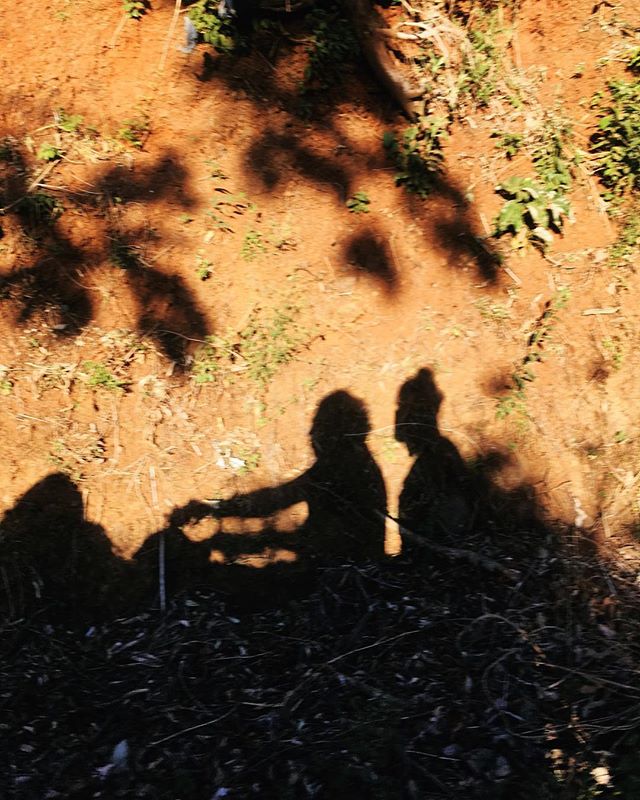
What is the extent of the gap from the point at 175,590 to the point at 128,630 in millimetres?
392

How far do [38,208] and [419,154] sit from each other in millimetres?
3120

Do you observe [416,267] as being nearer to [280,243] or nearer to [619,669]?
[280,243]

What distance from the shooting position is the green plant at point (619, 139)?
571 cm

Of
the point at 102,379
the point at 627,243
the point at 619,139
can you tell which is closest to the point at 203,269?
the point at 102,379

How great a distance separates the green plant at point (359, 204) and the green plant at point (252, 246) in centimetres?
80

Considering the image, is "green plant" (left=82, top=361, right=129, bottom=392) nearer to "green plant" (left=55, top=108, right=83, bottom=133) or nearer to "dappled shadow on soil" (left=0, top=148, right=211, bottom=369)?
"dappled shadow on soil" (left=0, top=148, right=211, bottom=369)

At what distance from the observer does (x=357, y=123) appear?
609 cm

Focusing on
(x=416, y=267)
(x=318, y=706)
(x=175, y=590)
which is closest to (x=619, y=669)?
(x=318, y=706)

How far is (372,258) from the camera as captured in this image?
5664 mm

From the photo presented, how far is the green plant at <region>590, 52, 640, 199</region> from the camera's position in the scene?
5711mm

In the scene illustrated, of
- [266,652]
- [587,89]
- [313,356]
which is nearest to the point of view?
[266,652]

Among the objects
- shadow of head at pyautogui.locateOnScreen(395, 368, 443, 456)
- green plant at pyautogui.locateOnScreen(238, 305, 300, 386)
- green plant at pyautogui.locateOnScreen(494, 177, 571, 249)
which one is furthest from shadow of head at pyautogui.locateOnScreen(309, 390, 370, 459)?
green plant at pyautogui.locateOnScreen(494, 177, 571, 249)

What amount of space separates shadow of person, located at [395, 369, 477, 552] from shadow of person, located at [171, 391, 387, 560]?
22 cm

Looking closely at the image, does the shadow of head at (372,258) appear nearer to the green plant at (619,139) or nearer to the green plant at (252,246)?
the green plant at (252,246)
